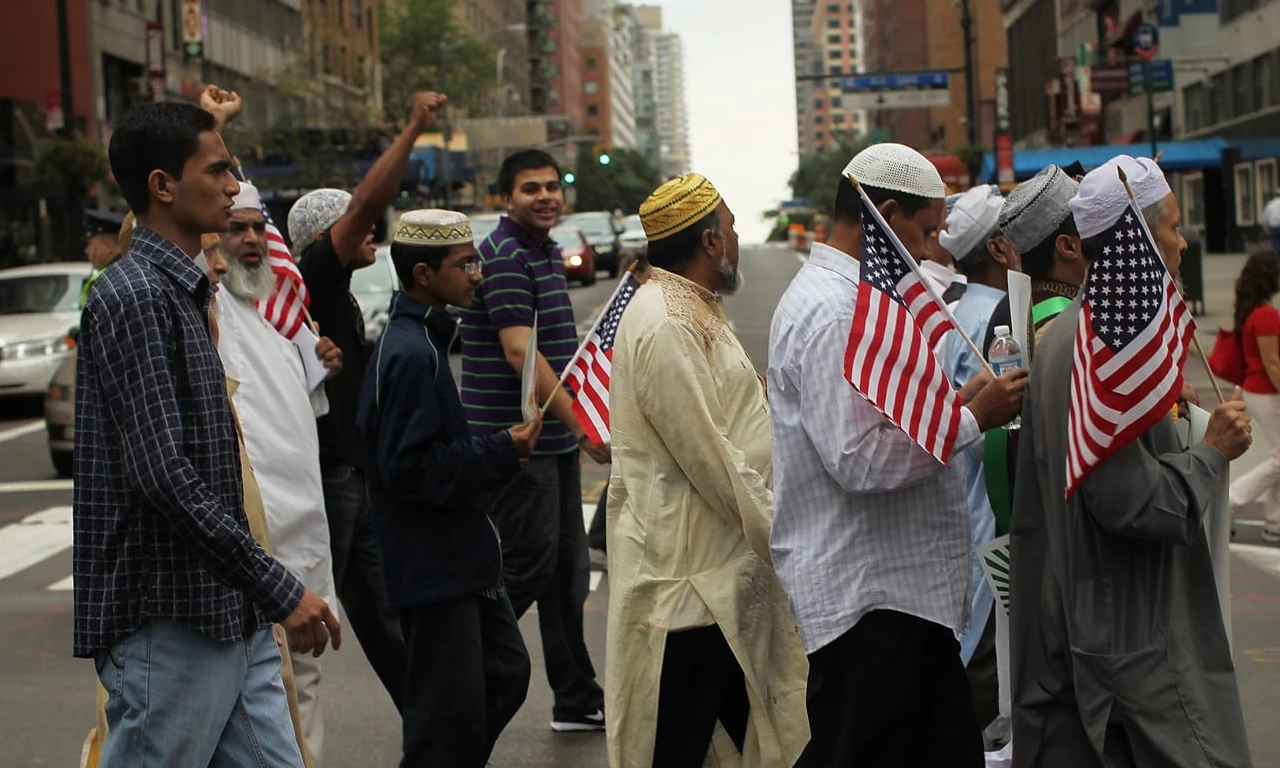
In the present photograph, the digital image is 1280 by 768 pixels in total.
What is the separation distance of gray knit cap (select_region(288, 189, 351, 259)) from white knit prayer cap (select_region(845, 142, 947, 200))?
105 inches

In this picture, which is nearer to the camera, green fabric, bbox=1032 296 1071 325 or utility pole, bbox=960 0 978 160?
green fabric, bbox=1032 296 1071 325

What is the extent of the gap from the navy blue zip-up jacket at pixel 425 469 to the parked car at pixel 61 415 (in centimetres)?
992

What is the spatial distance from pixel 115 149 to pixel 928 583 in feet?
7.04

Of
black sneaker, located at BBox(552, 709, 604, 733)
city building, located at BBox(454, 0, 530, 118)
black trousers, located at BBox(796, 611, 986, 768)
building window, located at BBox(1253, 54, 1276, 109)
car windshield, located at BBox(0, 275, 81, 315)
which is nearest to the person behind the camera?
black trousers, located at BBox(796, 611, 986, 768)

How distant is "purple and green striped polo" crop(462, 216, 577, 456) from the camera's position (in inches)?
258

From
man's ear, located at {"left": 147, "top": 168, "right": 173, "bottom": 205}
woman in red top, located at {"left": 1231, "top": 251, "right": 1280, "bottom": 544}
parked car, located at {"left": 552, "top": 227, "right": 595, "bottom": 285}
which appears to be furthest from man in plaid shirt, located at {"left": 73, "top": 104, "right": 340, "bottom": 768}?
parked car, located at {"left": 552, "top": 227, "right": 595, "bottom": 285}

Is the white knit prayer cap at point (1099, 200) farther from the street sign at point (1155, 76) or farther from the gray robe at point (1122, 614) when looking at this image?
the street sign at point (1155, 76)

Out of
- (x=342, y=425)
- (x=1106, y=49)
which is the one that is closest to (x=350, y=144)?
(x=1106, y=49)

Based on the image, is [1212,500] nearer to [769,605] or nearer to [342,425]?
[769,605]

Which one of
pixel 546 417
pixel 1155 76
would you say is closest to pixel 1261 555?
pixel 546 417

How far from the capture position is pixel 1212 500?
4.11 m

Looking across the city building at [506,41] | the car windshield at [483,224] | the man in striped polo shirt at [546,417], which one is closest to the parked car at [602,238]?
the car windshield at [483,224]

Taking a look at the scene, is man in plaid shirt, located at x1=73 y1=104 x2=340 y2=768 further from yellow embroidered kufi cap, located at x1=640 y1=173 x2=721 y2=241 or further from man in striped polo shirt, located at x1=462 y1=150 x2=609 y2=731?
man in striped polo shirt, located at x1=462 y1=150 x2=609 y2=731

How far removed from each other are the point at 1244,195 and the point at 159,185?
51700 mm
